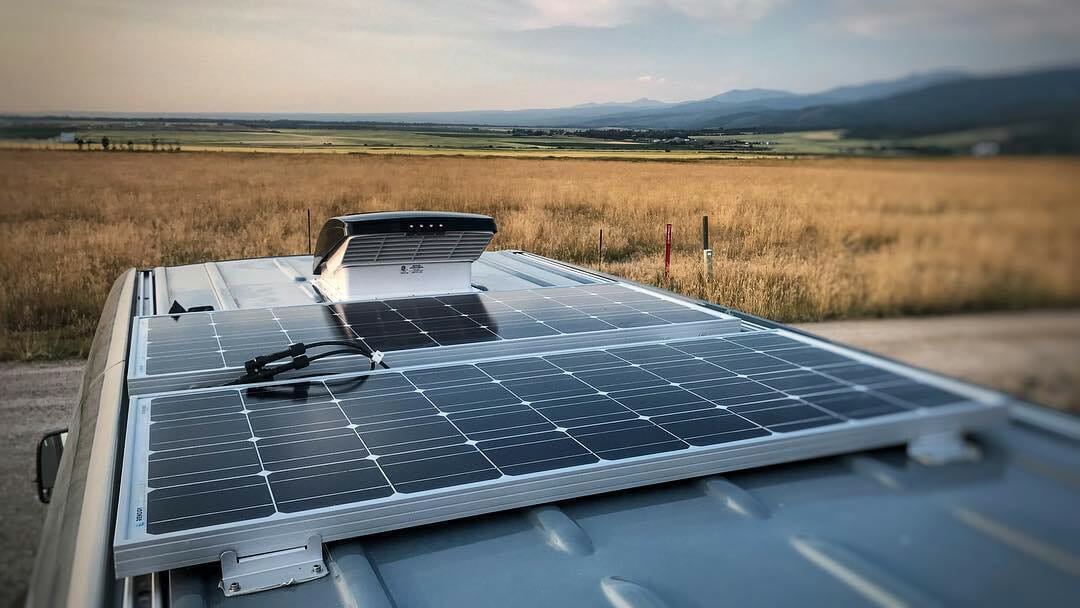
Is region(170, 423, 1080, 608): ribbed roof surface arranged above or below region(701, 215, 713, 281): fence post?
above

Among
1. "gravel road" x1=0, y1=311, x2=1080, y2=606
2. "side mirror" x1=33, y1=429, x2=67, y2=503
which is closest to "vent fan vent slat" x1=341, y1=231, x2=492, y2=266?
"side mirror" x1=33, y1=429, x2=67, y2=503

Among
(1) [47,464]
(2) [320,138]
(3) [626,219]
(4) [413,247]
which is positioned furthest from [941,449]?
(2) [320,138]

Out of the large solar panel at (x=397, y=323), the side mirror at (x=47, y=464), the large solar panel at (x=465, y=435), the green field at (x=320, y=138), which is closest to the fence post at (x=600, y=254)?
the green field at (x=320, y=138)

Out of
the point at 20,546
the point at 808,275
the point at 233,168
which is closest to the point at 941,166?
the point at 808,275

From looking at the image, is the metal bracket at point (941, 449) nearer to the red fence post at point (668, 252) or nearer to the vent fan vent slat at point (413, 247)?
the vent fan vent slat at point (413, 247)

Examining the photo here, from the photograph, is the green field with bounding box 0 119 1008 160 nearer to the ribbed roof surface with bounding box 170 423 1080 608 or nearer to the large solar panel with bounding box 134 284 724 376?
the large solar panel with bounding box 134 284 724 376
